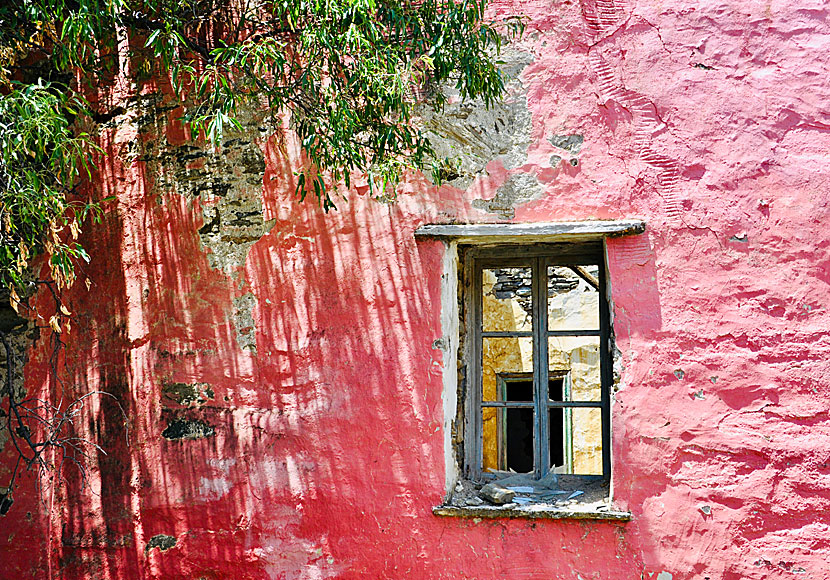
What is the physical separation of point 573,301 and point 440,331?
13.1 ft

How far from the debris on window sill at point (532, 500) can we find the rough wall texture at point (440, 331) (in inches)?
2.6

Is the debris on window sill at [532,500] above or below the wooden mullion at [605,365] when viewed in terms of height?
below

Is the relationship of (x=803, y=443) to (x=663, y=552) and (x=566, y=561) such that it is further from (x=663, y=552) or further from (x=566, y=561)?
(x=566, y=561)

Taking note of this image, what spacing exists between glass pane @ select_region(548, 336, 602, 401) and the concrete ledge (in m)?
4.06

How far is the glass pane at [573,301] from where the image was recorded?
7.37 m

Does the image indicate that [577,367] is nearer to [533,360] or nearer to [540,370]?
[540,370]

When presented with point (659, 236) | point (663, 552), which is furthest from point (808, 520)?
point (659, 236)

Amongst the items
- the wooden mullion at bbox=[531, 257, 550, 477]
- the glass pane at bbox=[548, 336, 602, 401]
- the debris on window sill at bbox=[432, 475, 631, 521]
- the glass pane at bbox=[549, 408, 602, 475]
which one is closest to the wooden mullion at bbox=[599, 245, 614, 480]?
the debris on window sill at bbox=[432, 475, 631, 521]

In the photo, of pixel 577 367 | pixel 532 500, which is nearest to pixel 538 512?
pixel 532 500

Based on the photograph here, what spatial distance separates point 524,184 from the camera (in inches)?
146

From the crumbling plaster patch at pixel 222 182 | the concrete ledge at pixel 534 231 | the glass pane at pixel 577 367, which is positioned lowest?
the glass pane at pixel 577 367

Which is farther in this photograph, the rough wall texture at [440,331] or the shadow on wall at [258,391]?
the shadow on wall at [258,391]

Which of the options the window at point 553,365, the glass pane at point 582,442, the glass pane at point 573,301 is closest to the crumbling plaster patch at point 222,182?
the window at point 553,365

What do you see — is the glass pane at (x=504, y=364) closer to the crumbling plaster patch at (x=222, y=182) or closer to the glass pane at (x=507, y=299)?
the glass pane at (x=507, y=299)
